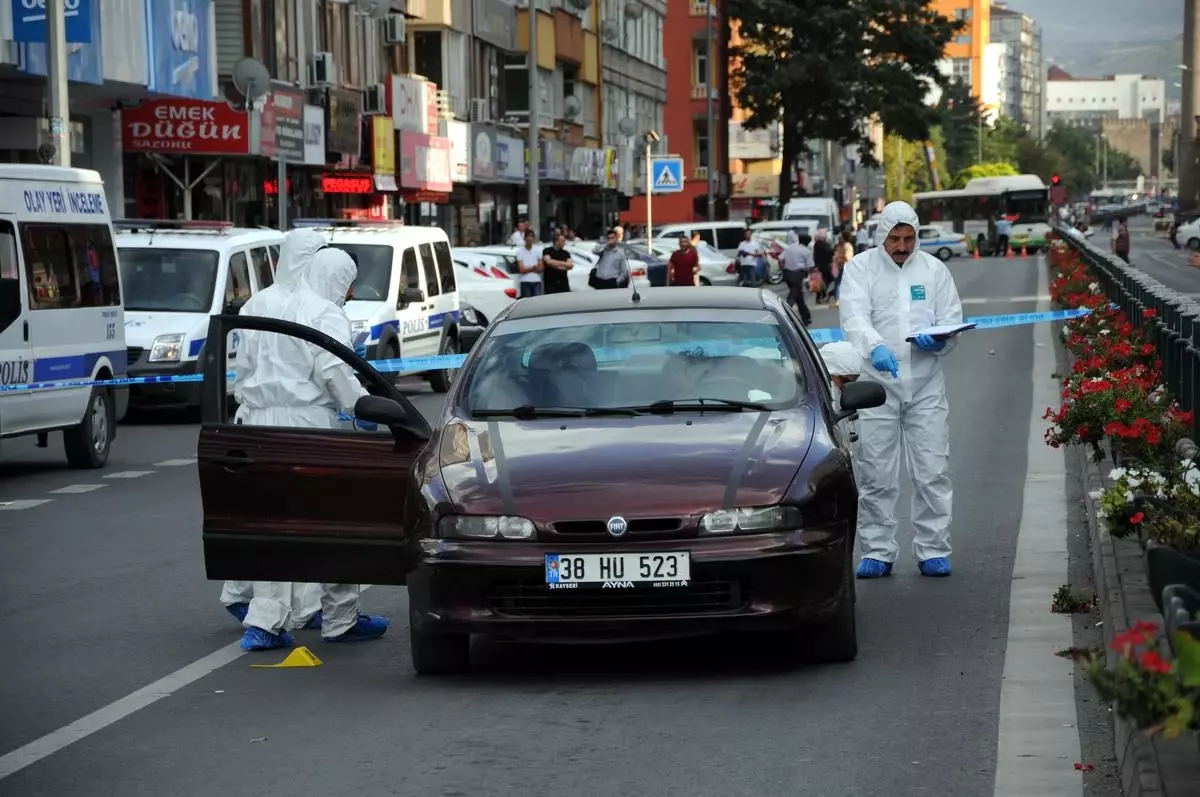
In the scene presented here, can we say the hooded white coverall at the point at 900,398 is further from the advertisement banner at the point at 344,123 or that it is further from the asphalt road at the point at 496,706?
the advertisement banner at the point at 344,123

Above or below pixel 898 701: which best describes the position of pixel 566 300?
above

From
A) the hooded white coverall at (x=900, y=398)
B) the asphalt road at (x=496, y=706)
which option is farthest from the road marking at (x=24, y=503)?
the hooded white coverall at (x=900, y=398)

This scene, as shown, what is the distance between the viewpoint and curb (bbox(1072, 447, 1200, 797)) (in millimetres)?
5547

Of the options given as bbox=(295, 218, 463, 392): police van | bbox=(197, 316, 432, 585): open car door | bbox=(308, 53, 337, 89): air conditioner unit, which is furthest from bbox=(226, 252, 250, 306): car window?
bbox=(308, 53, 337, 89): air conditioner unit

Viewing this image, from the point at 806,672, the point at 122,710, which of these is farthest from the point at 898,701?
the point at 122,710

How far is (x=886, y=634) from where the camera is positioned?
9250mm

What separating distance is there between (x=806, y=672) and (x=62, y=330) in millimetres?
10366

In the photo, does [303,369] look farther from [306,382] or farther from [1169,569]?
[1169,569]

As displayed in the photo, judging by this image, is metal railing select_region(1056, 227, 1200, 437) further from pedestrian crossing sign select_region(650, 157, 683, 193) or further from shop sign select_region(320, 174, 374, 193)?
pedestrian crossing sign select_region(650, 157, 683, 193)

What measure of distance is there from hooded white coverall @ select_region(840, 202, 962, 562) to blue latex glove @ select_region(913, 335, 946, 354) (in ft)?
0.12

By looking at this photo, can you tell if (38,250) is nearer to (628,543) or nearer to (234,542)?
(234,542)

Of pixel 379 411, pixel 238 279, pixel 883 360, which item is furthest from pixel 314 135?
pixel 379 411

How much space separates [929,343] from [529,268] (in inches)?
1065

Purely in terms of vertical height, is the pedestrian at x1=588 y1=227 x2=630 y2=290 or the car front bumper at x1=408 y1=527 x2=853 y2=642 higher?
the car front bumper at x1=408 y1=527 x2=853 y2=642
